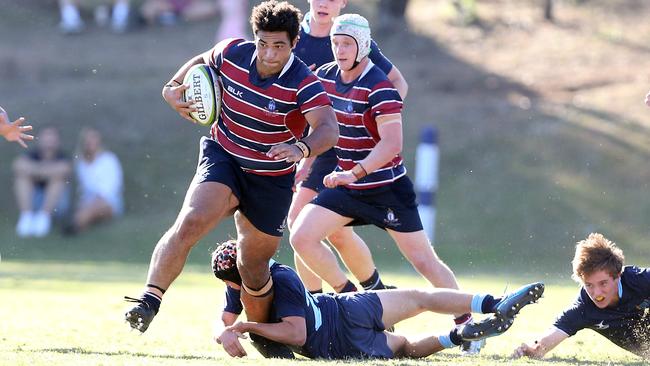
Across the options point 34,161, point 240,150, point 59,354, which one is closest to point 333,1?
point 240,150

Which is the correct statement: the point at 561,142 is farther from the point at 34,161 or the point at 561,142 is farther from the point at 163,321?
the point at 163,321

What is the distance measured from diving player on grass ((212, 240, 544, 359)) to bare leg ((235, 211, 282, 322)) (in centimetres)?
8

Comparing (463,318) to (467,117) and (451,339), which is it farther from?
(467,117)

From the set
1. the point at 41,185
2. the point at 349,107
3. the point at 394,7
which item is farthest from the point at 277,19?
the point at 394,7

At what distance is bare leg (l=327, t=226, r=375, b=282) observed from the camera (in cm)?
846

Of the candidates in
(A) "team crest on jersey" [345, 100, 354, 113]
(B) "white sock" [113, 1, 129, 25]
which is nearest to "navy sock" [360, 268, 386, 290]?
(A) "team crest on jersey" [345, 100, 354, 113]

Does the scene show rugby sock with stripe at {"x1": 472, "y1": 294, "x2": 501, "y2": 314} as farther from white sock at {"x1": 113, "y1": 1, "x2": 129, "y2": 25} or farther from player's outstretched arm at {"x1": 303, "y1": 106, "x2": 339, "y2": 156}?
white sock at {"x1": 113, "y1": 1, "x2": 129, "y2": 25}

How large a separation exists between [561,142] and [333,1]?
32.5 ft

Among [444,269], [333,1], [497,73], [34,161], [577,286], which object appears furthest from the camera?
[497,73]

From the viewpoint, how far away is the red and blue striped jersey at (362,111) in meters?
7.85

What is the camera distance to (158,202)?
18.2 meters

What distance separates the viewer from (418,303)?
7215 millimetres

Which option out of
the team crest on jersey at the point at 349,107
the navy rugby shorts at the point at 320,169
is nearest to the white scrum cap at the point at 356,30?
the team crest on jersey at the point at 349,107

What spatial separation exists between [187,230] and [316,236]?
4.24 feet
